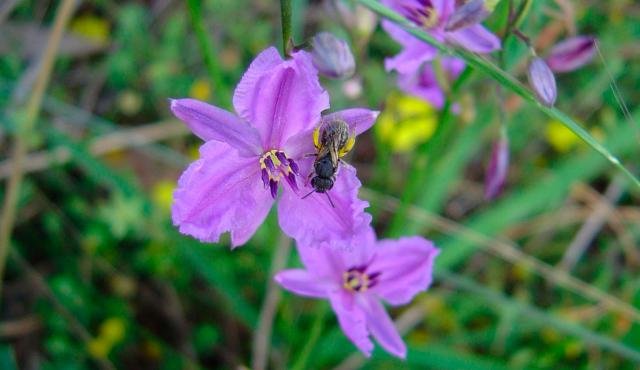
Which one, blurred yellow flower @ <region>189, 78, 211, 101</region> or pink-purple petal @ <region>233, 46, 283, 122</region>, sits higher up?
pink-purple petal @ <region>233, 46, 283, 122</region>

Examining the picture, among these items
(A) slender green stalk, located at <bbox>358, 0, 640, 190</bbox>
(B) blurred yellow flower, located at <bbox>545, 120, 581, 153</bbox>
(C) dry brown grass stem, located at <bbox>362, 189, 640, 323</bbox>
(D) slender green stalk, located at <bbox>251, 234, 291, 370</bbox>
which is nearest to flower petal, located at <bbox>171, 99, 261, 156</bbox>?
(A) slender green stalk, located at <bbox>358, 0, 640, 190</bbox>

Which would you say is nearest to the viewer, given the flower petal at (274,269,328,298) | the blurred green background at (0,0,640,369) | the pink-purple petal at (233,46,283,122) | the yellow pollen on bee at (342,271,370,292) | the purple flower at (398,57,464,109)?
the pink-purple petal at (233,46,283,122)

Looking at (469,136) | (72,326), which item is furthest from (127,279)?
(469,136)

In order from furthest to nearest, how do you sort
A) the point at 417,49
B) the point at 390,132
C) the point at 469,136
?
1. the point at 469,136
2. the point at 390,132
3. the point at 417,49

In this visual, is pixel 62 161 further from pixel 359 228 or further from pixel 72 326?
pixel 359 228

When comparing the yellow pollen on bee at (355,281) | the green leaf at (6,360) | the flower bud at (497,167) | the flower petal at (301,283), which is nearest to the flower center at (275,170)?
the flower petal at (301,283)

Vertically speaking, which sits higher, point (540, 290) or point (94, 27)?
point (94, 27)

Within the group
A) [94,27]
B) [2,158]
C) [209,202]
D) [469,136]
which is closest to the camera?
[209,202]

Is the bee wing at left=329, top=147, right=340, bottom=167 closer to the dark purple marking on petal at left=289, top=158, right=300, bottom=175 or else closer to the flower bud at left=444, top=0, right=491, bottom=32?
the dark purple marking on petal at left=289, top=158, right=300, bottom=175
